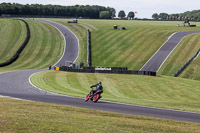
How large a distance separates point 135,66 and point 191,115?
5360cm

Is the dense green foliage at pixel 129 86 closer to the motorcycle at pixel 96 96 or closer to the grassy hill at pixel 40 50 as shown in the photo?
the motorcycle at pixel 96 96

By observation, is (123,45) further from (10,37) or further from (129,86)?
(129,86)

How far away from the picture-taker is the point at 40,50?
3740 inches

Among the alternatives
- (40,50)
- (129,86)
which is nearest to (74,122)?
(129,86)

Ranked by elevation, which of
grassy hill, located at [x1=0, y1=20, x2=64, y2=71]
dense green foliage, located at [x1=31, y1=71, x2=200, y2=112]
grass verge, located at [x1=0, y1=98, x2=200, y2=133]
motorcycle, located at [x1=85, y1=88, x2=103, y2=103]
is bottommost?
grassy hill, located at [x1=0, y1=20, x2=64, y2=71]

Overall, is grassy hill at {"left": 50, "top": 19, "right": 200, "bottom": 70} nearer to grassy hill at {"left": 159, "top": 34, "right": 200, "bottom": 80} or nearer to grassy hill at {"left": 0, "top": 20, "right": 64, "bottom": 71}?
grassy hill at {"left": 159, "top": 34, "right": 200, "bottom": 80}

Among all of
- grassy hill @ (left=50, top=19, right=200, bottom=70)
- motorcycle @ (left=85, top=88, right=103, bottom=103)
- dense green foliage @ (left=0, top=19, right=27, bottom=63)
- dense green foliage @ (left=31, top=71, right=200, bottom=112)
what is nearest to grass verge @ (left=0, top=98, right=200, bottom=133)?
motorcycle @ (left=85, top=88, right=103, bottom=103)

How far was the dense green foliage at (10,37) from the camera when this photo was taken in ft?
298

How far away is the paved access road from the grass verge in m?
52.5

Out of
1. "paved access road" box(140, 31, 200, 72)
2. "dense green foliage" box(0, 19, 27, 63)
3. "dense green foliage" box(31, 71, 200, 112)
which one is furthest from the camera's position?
"dense green foliage" box(0, 19, 27, 63)

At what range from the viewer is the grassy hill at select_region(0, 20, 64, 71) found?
271 ft

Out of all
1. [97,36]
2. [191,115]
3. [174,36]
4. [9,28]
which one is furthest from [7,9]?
[191,115]

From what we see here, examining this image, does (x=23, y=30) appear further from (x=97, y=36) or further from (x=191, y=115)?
(x=191, y=115)

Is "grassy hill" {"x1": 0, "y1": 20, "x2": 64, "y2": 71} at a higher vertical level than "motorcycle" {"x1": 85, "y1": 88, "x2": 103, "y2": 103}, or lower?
lower
